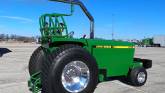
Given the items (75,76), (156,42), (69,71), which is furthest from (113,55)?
(156,42)

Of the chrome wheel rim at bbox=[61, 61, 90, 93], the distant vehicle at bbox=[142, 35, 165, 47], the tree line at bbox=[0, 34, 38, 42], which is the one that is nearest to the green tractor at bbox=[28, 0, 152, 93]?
the chrome wheel rim at bbox=[61, 61, 90, 93]

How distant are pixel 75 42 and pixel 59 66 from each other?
3.17 ft

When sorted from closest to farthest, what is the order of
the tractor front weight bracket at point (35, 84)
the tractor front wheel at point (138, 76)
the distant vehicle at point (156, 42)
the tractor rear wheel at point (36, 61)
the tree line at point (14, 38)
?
1. the tractor front weight bracket at point (35, 84)
2. the tractor rear wheel at point (36, 61)
3. the tractor front wheel at point (138, 76)
4. the distant vehicle at point (156, 42)
5. the tree line at point (14, 38)

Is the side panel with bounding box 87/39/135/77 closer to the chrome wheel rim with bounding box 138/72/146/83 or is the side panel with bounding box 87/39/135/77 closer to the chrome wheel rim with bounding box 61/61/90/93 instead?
the chrome wheel rim with bounding box 138/72/146/83

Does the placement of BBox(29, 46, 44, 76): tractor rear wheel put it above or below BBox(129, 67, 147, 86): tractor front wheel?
above

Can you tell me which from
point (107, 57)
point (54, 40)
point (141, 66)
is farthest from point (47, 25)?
point (141, 66)

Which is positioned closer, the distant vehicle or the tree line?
the distant vehicle

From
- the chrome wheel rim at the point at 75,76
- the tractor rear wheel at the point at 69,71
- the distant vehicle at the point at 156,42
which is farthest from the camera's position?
the distant vehicle at the point at 156,42

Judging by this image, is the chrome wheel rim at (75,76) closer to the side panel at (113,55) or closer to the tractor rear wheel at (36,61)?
the side panel at (113,55)

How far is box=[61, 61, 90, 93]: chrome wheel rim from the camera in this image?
270 inches

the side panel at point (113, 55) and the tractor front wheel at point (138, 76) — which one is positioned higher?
the side panel at point (113, 55)

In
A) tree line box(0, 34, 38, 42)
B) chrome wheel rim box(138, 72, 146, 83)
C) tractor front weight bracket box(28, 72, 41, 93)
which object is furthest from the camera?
tree line box(0, 34, 38, 42)

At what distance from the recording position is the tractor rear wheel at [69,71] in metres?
6.50

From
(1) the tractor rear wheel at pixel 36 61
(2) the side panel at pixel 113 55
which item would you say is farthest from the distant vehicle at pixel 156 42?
(1) the tractor rear wheel at pixel 36 61
